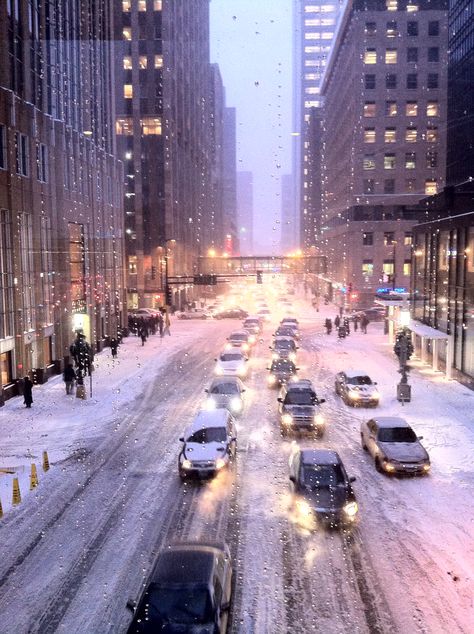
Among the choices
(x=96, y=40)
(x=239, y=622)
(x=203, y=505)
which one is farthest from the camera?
(x=96, y=40)

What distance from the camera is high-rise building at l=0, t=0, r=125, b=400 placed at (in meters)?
29.7

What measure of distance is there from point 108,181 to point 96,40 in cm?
1009

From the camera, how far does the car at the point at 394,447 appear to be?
58.4ft

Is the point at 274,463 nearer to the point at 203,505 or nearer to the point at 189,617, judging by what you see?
the point at 203,505

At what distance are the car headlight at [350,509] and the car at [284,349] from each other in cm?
2207

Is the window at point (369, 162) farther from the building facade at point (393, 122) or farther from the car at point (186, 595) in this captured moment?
the car at point (186, 595)

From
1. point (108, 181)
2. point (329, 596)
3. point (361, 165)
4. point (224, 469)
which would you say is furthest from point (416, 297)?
point (361, 165)

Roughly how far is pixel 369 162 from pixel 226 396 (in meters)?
57.8

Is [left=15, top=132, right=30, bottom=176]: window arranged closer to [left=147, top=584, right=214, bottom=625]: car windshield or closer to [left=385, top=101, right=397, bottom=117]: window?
[left=147, top=584, right=214, bottom=625]: car windshield

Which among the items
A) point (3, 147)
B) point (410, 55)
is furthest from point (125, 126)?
point (3, 147)

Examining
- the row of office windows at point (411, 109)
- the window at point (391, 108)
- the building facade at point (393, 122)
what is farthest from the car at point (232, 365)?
the row of office windows at point (411, 109)

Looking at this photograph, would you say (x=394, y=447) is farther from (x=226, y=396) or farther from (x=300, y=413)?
(x=226, y=396)

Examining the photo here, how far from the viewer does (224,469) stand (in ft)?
60.2

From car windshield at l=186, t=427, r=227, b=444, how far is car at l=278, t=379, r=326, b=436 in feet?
11.8
